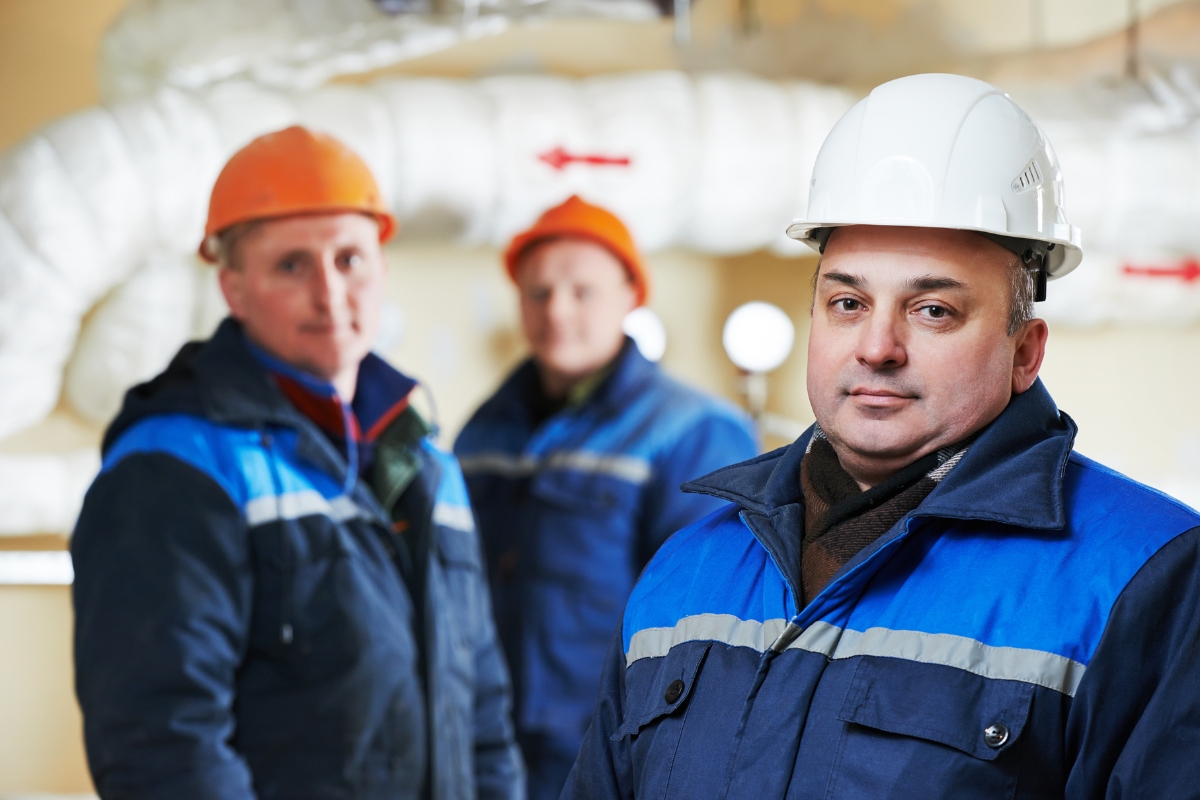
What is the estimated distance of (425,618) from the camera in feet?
6.22

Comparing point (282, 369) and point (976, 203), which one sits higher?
point (976, 203)

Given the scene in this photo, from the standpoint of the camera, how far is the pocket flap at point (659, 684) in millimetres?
1164

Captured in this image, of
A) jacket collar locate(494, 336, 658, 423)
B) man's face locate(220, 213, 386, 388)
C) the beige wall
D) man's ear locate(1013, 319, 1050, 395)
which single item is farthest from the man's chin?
the beige wall

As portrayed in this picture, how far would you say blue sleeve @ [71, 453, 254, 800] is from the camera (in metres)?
1.60

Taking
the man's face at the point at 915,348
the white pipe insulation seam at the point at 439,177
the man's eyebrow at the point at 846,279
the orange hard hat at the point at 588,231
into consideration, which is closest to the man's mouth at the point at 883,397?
the man's face at the point at 915,348

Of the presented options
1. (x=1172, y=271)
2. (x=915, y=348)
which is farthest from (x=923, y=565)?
(x=1172, y=271)

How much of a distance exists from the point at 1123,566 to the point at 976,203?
0.35 metres

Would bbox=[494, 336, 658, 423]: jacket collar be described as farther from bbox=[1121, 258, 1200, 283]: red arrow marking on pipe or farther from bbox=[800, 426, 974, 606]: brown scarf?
bbox=[1121, 258, 1200, 283]: red arrow marking on pipe

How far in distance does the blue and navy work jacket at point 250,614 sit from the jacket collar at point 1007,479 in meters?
0.77

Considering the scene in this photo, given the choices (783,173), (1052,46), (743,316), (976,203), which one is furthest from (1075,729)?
(1052,46)

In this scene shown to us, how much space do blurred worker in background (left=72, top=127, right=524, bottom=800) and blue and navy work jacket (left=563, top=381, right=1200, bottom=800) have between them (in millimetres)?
678

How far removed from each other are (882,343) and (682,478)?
5.04ft

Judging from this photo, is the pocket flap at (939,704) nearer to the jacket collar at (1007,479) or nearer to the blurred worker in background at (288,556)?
the jacket collar at (1007,479)

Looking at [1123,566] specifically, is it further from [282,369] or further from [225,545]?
[282,369]
